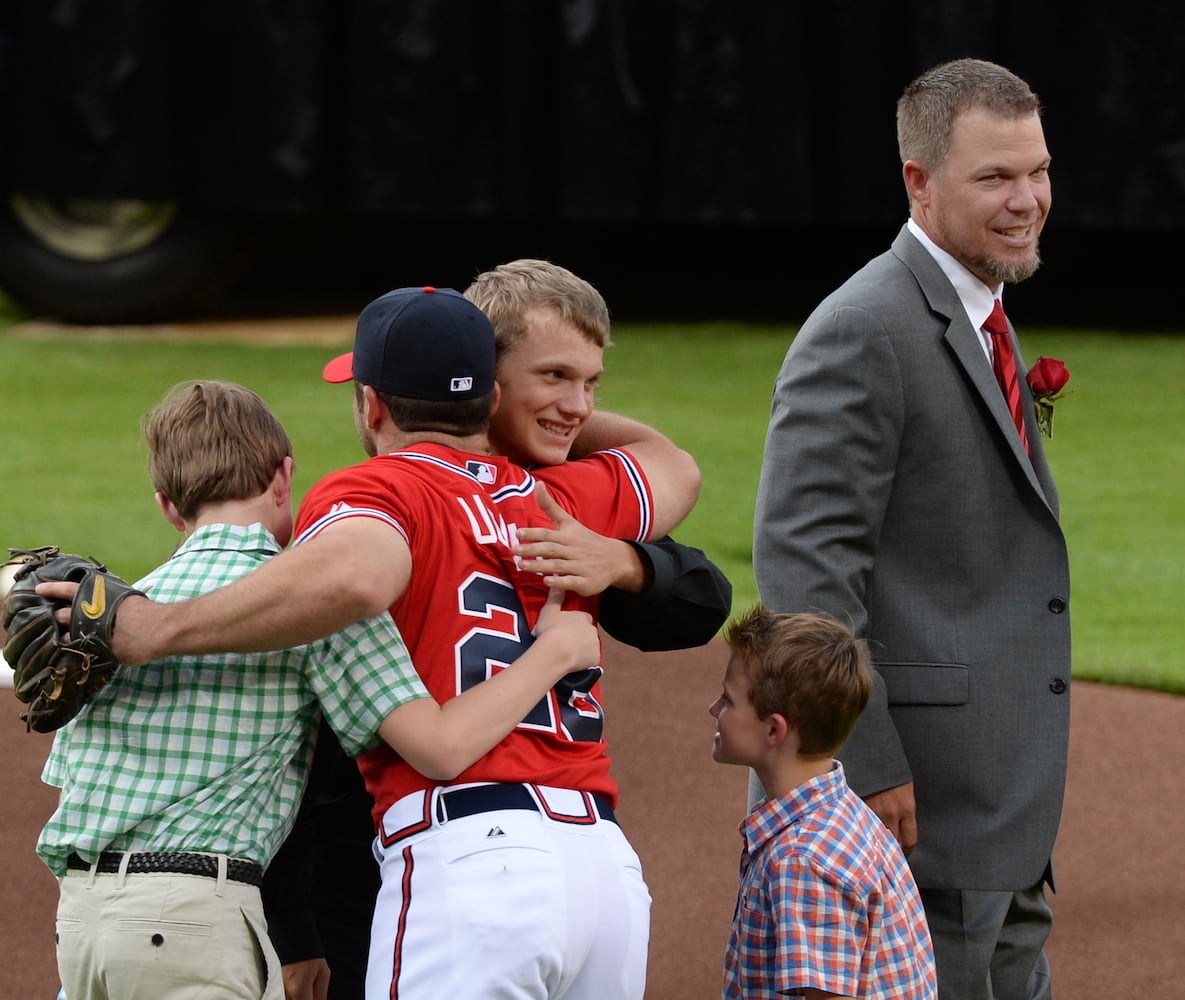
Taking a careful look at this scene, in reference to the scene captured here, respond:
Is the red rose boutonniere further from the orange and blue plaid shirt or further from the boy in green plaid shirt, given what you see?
the boy in green plaid shirt

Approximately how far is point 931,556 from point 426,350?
3.40 feet

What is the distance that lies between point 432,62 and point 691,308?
2.99m

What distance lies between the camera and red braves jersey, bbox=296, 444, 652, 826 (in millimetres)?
2359

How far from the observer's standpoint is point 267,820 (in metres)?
2.49

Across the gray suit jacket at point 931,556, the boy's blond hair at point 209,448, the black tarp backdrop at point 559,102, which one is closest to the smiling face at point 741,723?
the gray suit jacket at point 931,556

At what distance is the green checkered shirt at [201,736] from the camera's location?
238cm

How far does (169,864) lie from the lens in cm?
239

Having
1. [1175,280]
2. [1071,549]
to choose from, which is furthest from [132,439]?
[1175,280]

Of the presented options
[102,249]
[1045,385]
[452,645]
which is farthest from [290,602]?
[102,249]

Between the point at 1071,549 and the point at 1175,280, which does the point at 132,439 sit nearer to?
the point at 1071,549

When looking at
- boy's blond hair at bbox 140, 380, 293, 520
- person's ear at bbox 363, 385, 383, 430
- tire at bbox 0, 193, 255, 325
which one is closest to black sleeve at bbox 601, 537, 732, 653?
person's ear at bbox 363, 385, 383, 430

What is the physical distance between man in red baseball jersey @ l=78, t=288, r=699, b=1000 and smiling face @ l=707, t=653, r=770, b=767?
1.16 ft

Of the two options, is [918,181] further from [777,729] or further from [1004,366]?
[777,729]

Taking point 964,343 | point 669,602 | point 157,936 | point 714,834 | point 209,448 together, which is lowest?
point 714,834
